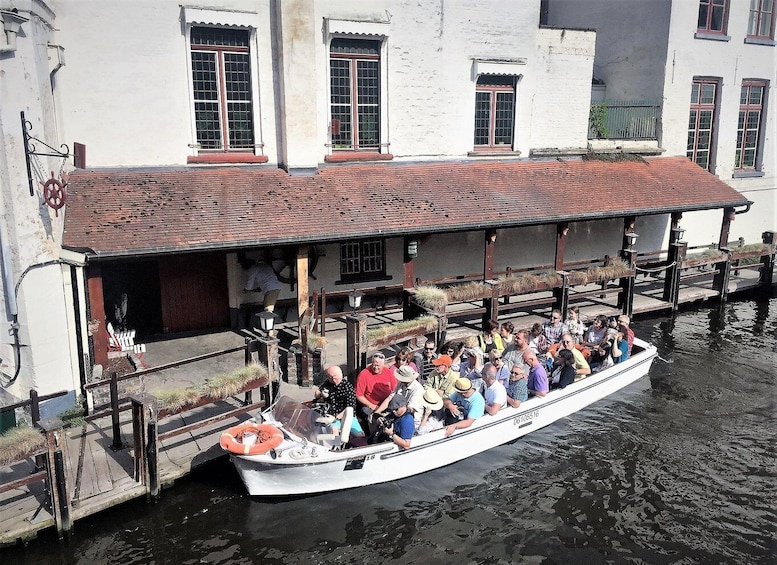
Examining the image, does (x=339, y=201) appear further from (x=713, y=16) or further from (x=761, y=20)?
(x=761, y=20)

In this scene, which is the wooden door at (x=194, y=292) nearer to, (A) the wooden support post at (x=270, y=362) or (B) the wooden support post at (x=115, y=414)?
(A) the wooden support post at (x=270, y=362)

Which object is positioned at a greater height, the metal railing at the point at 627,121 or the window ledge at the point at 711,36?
the window ledge at the point at 711,36

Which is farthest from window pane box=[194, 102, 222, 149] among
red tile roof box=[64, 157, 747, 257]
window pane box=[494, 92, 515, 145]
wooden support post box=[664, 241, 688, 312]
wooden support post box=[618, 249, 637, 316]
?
wooden support post box=[664, 241, 688, 312]

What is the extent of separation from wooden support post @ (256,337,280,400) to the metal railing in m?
13.1

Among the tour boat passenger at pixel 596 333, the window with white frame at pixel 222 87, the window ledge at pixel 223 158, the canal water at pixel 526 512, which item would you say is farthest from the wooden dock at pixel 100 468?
the window with white frame at pixel 222 87

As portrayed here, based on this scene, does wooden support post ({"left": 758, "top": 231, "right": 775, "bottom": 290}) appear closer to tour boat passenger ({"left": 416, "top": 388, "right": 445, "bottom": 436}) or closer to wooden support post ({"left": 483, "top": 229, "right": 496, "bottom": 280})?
wooden support post ({"left": 483, "top": 229, "right": 496, "bottom": 280})

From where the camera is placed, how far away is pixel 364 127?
48.1ft

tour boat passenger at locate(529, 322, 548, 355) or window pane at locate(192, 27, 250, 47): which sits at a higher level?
window pane at locate(192, 27, 250, 47)

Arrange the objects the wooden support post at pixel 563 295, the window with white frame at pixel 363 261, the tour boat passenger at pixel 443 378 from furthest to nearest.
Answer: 1. the window with white frame at pixel 363 261
2. the wooden support post at pixel 563 295
3. the tour boat passenger at pixel 443 378

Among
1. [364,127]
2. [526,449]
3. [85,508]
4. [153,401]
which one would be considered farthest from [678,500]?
[364,127]

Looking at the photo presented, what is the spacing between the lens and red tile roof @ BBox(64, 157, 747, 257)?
11117 millimetres

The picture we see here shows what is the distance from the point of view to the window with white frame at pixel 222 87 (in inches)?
500

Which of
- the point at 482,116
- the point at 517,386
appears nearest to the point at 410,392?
the point at 517,386

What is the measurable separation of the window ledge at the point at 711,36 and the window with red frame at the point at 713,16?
135 mm
